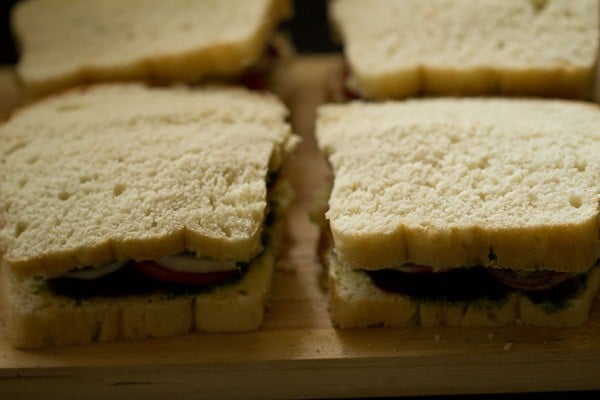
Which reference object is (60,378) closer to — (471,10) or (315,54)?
(471,10)

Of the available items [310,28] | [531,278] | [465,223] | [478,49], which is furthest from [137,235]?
[310,28]

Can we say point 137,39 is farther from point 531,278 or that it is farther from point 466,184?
point 531,278

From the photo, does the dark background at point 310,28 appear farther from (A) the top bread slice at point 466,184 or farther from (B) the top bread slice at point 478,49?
(A) the top bread slice at point 466,184

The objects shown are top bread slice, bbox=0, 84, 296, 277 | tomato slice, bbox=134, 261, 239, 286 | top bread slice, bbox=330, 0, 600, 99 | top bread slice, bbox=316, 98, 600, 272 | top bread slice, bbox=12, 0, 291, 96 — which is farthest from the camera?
top bread slice, bbox=12, 0, 291, 96

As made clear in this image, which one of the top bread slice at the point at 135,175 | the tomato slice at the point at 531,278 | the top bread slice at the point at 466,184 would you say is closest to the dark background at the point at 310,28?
the top bread slice at the point at 135,175

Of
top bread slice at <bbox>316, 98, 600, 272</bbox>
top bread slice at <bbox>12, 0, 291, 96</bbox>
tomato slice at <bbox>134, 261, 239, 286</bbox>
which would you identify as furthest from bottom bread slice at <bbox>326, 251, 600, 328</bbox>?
top bread slice at <bbox>12, 0, 291, 96</bbox>

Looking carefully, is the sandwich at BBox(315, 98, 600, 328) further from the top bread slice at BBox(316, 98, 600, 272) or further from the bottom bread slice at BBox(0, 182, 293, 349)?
the bottom bread slice at BBox(0, 182, 293, 349)

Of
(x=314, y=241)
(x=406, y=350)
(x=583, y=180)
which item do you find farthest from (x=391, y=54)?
(x=406, y=350)
